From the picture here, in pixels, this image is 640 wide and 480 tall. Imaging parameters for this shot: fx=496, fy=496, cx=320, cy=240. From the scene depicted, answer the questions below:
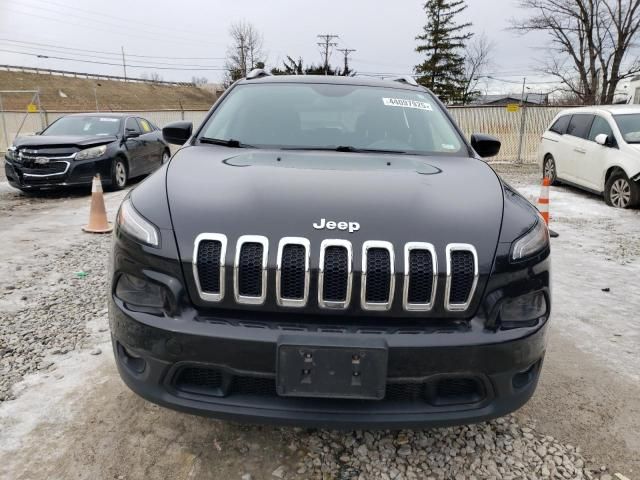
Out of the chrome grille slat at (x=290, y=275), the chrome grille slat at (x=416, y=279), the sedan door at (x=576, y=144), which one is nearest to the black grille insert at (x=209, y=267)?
the chrome grille slat at (x=290, y=275)

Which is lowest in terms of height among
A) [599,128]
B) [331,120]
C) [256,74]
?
[599,128]

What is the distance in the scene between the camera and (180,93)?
81.0m

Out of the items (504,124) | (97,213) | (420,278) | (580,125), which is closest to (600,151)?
(580,125)

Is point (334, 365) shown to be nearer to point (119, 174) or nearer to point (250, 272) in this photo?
point (250, 272)

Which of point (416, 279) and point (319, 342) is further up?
point (416, 279)

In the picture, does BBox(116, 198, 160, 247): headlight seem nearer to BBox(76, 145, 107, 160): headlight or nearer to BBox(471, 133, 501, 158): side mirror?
BBox(471, 133, 501, 158): side mirror

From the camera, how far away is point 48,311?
3.60 meters

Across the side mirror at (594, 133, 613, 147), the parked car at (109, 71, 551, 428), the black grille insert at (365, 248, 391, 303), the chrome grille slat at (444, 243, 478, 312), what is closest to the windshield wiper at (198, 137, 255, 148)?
the parked car at (109, 71, 551, 428)

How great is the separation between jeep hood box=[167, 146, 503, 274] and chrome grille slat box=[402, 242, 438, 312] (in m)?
0.03

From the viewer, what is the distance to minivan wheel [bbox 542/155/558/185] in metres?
10.6

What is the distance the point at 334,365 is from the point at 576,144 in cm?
960

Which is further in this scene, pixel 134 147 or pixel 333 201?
pixel 134 147

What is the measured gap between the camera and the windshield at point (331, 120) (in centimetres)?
292

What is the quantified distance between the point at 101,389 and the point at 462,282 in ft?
6.49
